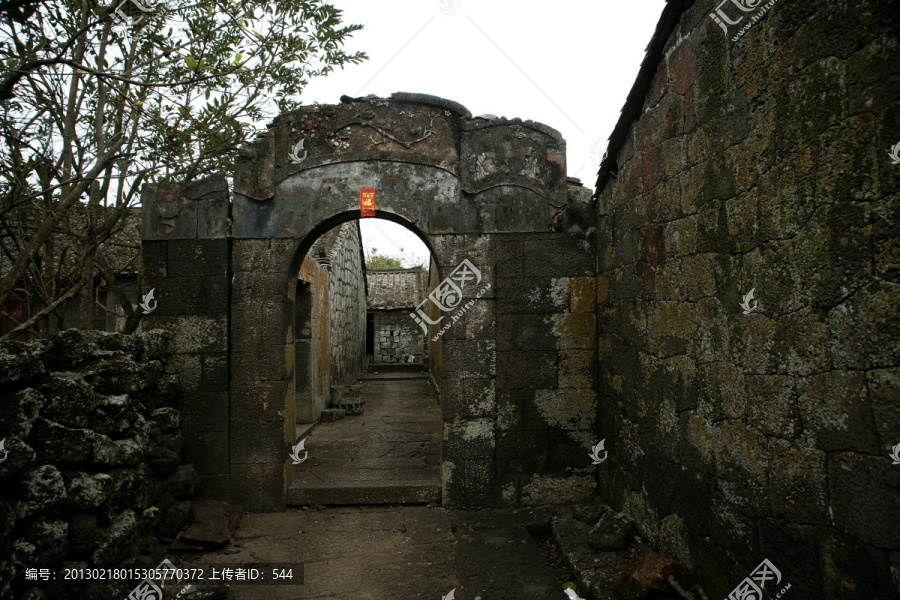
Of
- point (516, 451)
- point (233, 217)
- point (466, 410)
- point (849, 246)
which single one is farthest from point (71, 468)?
point (849, 246)

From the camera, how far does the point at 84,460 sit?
9.95 ft

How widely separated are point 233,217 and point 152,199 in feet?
2.55

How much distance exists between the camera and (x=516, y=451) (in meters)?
4.68

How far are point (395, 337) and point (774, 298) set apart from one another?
2007 centimetres

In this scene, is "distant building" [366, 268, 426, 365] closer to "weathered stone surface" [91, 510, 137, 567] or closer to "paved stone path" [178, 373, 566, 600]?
"paved stone path" [178, 373, 566, 600]

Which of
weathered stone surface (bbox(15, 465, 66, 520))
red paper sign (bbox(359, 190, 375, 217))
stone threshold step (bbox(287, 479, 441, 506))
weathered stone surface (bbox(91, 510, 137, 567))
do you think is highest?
red paper sign (bbox(359, 190, 375, 217))

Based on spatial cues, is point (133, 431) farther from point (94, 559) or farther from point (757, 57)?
point (757, 57)

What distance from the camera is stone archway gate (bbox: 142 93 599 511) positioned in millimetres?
4676

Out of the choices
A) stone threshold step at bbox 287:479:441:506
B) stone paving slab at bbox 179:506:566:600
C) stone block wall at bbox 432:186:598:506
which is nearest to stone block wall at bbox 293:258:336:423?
stone threshold step at bbox 287:479:441:506

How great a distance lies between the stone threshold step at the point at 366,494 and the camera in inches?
189

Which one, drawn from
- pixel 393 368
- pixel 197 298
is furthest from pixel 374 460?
pixel 393 368

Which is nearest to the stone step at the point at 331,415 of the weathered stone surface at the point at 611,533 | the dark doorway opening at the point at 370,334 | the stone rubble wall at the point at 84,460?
the stone rubble wall at the point at 84,460

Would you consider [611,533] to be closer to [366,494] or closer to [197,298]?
[366,494]

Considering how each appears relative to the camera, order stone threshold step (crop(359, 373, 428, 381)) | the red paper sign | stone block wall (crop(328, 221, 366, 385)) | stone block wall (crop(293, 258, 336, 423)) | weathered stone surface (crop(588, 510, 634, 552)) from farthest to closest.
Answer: stone threshold step (crop(359, 373, 428, 381))
stone block wall (crop(328, 221, 366, 385))
stone block wall (crop(293, 258, 336, 423))
the red paper sign
weathered stone surface (crop(588, 510, 634, 552))
